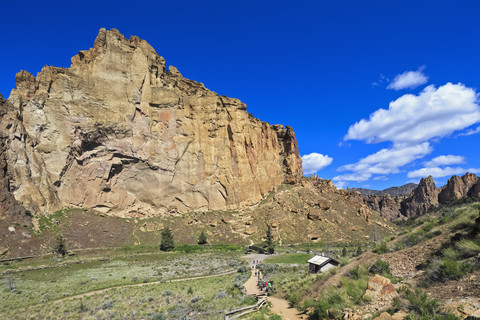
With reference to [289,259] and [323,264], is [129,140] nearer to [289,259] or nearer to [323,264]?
[289,259]

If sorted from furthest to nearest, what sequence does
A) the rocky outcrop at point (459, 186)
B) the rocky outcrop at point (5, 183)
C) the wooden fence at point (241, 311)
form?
the rocky outcrop at point (459, 186) → the rocky outcrop at point (5, 183) → the wooden fence at point (241, 311)

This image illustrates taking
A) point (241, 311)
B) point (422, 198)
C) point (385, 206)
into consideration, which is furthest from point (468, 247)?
point (422, 198)

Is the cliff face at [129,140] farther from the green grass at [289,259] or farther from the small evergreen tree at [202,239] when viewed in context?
the green grass at [289,259]

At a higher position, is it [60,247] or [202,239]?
[60,247]

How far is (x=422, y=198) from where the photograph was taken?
445 feet

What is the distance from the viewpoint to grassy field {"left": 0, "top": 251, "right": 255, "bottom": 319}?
15586mm

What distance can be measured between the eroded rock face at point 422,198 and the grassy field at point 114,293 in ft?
454

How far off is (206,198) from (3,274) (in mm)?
40354

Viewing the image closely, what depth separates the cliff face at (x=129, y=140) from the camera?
160 feet

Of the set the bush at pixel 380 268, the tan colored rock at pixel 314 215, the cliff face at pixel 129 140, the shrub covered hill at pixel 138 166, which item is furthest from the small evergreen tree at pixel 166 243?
the bush at pixel 380 268

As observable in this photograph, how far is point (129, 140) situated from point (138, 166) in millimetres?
6038

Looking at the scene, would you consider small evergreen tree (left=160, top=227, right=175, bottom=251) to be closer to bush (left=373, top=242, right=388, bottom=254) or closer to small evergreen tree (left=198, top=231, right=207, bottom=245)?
small evergreen tree (left=198, top=231, right=207, bottom=245)

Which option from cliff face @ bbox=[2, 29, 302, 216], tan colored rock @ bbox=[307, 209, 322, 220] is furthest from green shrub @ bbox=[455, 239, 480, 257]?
tan colored rock @ bbox=[307, 209, 322, 220]

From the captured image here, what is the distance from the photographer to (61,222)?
44750mm
